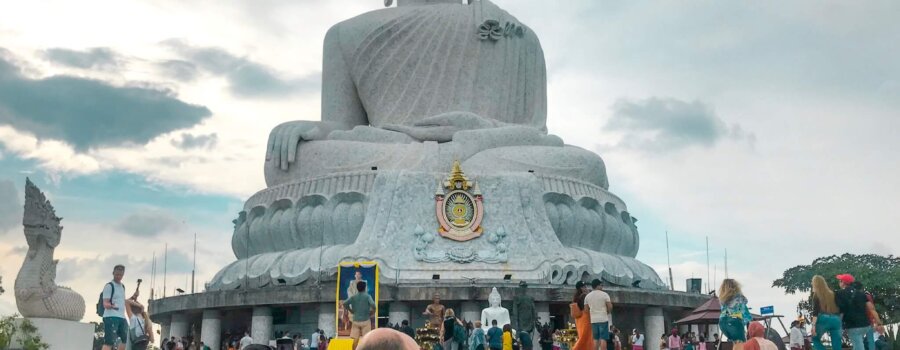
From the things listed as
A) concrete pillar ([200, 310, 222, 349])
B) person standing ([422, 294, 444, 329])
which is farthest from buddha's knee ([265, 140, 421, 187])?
person standing ([422, 294, 444, 329])

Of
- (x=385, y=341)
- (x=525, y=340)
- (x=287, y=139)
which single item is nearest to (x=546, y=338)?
(x=525, y=340)

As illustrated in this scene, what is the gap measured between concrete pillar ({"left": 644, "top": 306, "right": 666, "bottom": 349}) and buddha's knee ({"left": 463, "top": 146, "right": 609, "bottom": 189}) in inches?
141

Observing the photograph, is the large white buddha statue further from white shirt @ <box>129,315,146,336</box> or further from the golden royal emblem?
white shirt @ <box>129,315,146,336</box>

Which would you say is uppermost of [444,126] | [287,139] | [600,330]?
[444,126]

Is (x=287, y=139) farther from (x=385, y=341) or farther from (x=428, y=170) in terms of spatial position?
(x=385, y=341)

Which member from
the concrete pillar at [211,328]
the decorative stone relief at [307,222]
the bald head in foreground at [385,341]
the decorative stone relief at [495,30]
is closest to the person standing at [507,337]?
the decorative stone relief at [307,222]

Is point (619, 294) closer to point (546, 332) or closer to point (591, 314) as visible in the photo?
point (546, 332)

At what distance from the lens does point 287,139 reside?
73.8ft

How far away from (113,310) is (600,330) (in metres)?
4.58

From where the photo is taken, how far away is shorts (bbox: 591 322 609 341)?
9.82 meters

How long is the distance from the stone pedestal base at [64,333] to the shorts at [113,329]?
4169mm

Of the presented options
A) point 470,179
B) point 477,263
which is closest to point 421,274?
point 477,263

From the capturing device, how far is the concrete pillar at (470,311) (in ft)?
58.5

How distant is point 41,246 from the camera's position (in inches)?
599
